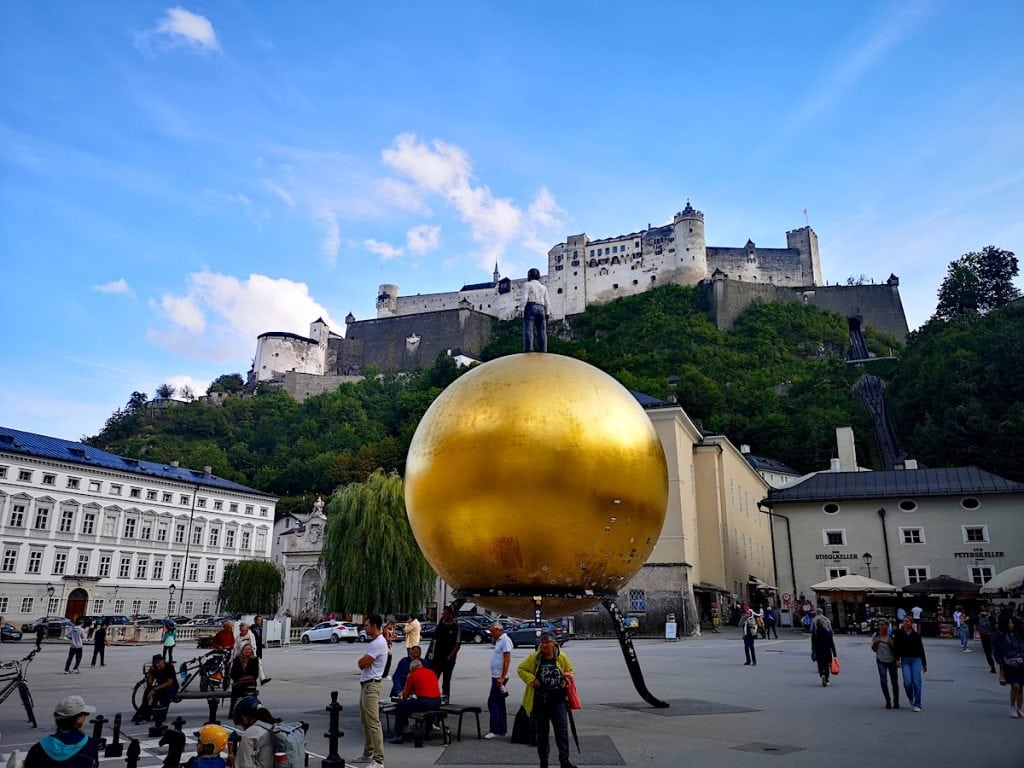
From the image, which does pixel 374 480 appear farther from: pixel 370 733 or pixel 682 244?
pixel 682 244

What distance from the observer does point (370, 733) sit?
771 centimetres

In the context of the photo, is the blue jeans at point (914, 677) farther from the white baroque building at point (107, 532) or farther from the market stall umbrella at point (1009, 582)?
the white baroque building at point (107, 532)

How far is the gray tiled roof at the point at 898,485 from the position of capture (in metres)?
36.5

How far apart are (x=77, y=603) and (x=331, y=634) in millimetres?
26012

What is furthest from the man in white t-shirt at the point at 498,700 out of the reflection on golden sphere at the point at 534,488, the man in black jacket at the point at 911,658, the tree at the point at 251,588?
the tree at the point at 251,588

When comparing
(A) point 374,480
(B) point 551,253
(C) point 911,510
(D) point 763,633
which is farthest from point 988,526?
(B) point 551,253

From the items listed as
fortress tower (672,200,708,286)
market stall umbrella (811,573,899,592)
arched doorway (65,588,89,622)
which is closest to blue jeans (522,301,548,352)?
market stall umbrella (811,573,899,592)

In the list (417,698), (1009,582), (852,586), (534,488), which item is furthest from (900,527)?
(534,488)

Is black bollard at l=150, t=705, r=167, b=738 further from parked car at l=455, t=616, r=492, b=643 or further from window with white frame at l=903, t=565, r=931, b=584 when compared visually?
window with white frame at l=903, t=565, r=931, b=584

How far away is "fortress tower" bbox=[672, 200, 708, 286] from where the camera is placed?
11544cm

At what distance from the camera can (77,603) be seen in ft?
164

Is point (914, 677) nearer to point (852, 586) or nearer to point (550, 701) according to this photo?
point (550, 701)

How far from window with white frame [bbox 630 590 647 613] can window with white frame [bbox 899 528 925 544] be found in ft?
47.8

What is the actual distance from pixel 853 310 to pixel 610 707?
109 meters
